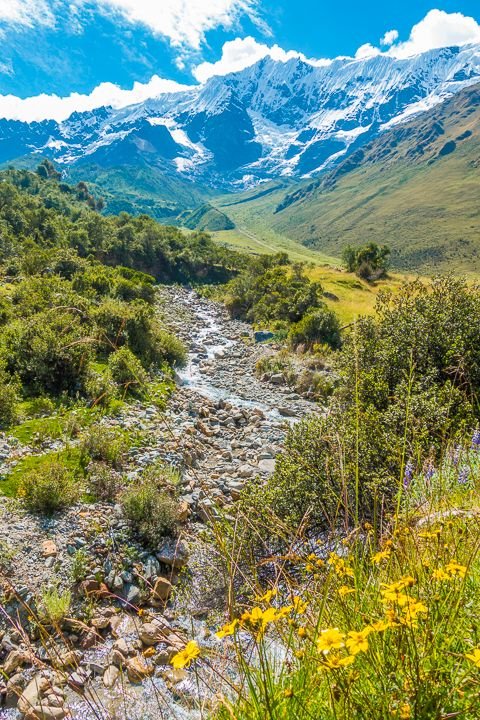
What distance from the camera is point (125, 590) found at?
8.24m

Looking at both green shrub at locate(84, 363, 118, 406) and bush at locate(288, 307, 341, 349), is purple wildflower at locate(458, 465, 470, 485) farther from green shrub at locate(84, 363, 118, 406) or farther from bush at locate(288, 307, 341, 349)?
bush at locate(288, 307, 341, 349)

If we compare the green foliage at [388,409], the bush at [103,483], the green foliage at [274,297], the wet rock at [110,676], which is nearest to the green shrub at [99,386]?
the bush at [103,483]

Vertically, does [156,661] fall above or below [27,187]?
below

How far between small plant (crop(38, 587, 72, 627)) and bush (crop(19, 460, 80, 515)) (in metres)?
2.13

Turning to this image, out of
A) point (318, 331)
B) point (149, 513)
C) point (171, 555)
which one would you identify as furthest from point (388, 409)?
point (318, 331)

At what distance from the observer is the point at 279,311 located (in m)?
39.2

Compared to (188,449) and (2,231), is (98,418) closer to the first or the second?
(188,449)

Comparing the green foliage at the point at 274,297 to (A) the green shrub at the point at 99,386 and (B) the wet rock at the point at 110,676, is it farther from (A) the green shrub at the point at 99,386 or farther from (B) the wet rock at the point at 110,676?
(B) the wet rock at the point at 110,676

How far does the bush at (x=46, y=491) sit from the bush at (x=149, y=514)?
49.5 inches

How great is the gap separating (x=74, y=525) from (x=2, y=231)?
4250 centimetres

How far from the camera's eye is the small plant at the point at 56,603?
23.1ft

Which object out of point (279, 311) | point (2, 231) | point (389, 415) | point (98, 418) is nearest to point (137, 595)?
point (389, 415)

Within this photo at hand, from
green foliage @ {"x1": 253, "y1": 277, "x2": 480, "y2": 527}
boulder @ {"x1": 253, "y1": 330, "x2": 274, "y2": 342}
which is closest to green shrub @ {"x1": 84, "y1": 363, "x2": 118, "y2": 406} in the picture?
green foliage @ {"x1": 253, "y1": 277, "x2": 480, "y2": 527}

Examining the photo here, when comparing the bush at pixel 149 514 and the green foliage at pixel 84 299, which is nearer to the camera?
the bush at pixel 149 514
